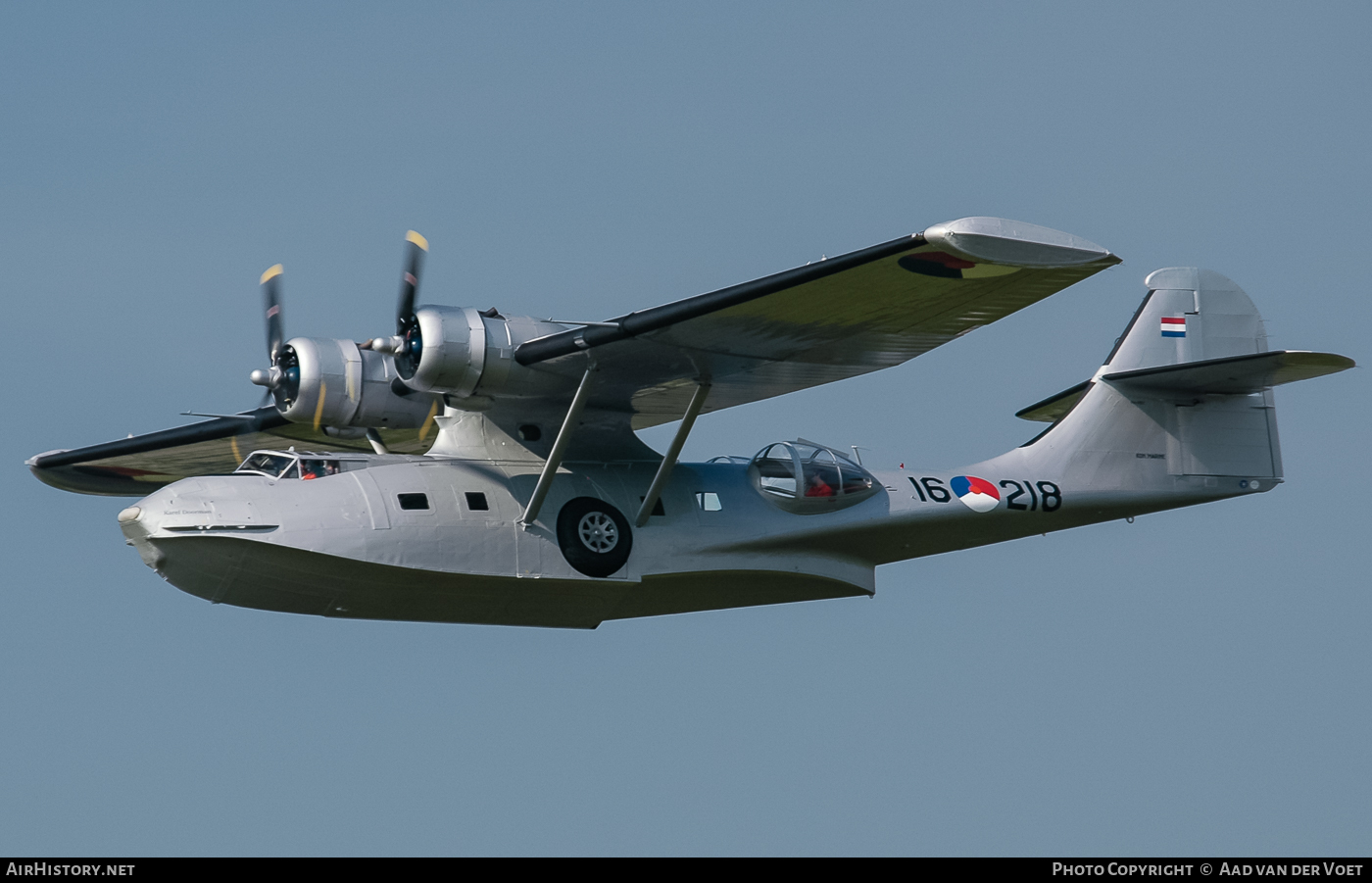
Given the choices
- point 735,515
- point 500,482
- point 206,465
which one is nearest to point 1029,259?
point 735,515

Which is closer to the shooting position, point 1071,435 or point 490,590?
point 490,590

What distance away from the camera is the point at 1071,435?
16844 millimetres

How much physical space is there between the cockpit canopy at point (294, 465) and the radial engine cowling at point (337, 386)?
3.83 ft

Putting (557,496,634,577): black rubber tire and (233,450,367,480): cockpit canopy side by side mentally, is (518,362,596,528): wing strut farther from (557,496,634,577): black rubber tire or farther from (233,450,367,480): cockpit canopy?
(233,450,367,480): cockpit canopy

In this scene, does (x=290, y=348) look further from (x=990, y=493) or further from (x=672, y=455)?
(x=990, y=493)

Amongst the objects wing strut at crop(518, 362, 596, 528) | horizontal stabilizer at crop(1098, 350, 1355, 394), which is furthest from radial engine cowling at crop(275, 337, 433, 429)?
horizontal stabilizer at crop(1098, 350, 1355, 394)

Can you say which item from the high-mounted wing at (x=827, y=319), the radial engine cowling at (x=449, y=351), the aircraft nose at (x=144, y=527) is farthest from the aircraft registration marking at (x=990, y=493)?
the aircraft nose at (x=144, y=527)

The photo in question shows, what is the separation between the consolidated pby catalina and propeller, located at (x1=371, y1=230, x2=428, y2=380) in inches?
1.0

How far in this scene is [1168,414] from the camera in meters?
17.1

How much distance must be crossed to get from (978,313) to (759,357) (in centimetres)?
188

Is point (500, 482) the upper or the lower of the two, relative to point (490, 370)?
lower

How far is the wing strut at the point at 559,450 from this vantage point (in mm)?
14023

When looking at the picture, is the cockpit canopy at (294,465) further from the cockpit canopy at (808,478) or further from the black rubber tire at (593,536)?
Answer: the cockpit canopy at (808,478)
